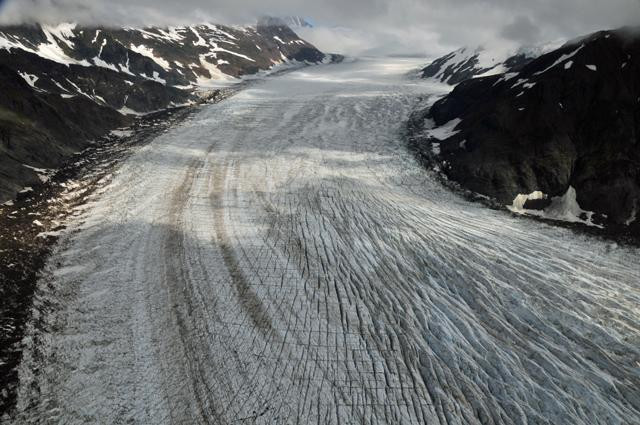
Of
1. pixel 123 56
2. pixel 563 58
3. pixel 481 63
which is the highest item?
pixel 481 63

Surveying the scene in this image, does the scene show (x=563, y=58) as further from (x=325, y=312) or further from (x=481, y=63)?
(x=481, y=63)

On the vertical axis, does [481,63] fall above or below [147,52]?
above

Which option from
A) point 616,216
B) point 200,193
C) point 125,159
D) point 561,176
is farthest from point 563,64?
point 125,159

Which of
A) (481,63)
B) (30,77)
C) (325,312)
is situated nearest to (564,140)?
(325,312)

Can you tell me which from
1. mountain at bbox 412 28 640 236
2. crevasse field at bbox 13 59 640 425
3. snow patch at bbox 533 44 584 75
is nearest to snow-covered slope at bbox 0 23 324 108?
crevasse field at bbox 13 59 640 425

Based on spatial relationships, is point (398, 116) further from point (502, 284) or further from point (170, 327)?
point (170, 327)

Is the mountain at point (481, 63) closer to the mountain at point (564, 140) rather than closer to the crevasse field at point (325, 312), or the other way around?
the mountain at point (564, 140)
